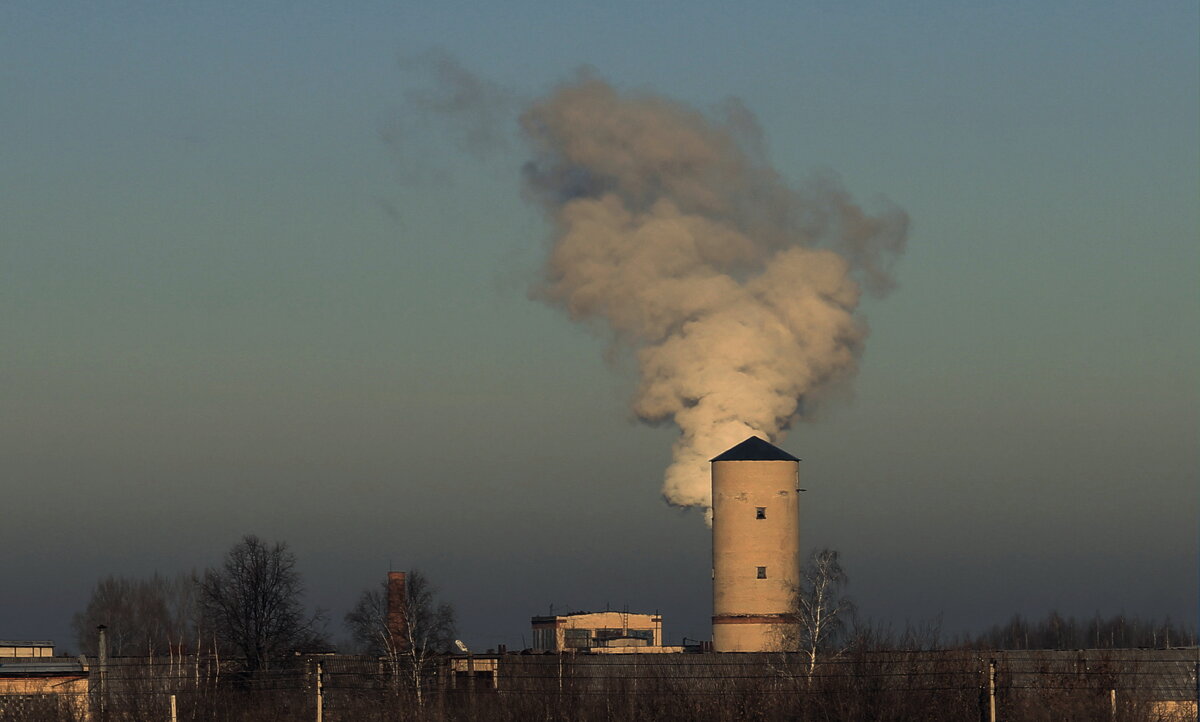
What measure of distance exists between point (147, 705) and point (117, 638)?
64.1 meters

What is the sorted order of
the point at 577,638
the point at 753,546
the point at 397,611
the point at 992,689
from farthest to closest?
the point at 577,638 → the point at 397,611 → the point at 753,546 → the point at 992,689

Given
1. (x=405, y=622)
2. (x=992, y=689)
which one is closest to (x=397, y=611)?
(x=405, y=622)

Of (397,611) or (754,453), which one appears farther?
(397,611)

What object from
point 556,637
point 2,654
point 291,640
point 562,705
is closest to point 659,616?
point 556,637

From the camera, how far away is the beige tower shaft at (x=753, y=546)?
60062 millimetres

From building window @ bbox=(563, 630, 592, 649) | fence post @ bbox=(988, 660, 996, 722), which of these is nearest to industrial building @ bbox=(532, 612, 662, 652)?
building window @ bbox=(563, 630, 592, 649)

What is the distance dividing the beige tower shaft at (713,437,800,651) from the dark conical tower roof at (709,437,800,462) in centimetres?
3

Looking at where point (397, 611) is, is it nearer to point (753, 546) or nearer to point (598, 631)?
point (598, 631)

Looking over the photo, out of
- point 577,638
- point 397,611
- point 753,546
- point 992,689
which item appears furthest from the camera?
point 577,638

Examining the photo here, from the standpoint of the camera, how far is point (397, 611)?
6769cm

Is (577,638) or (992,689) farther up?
(992,689)

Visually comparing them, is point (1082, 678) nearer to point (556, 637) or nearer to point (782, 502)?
point (782, 502)

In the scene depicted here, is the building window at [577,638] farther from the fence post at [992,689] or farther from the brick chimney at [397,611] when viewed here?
the fence post at [992,689]

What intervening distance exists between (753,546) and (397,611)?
15003 millimetres
